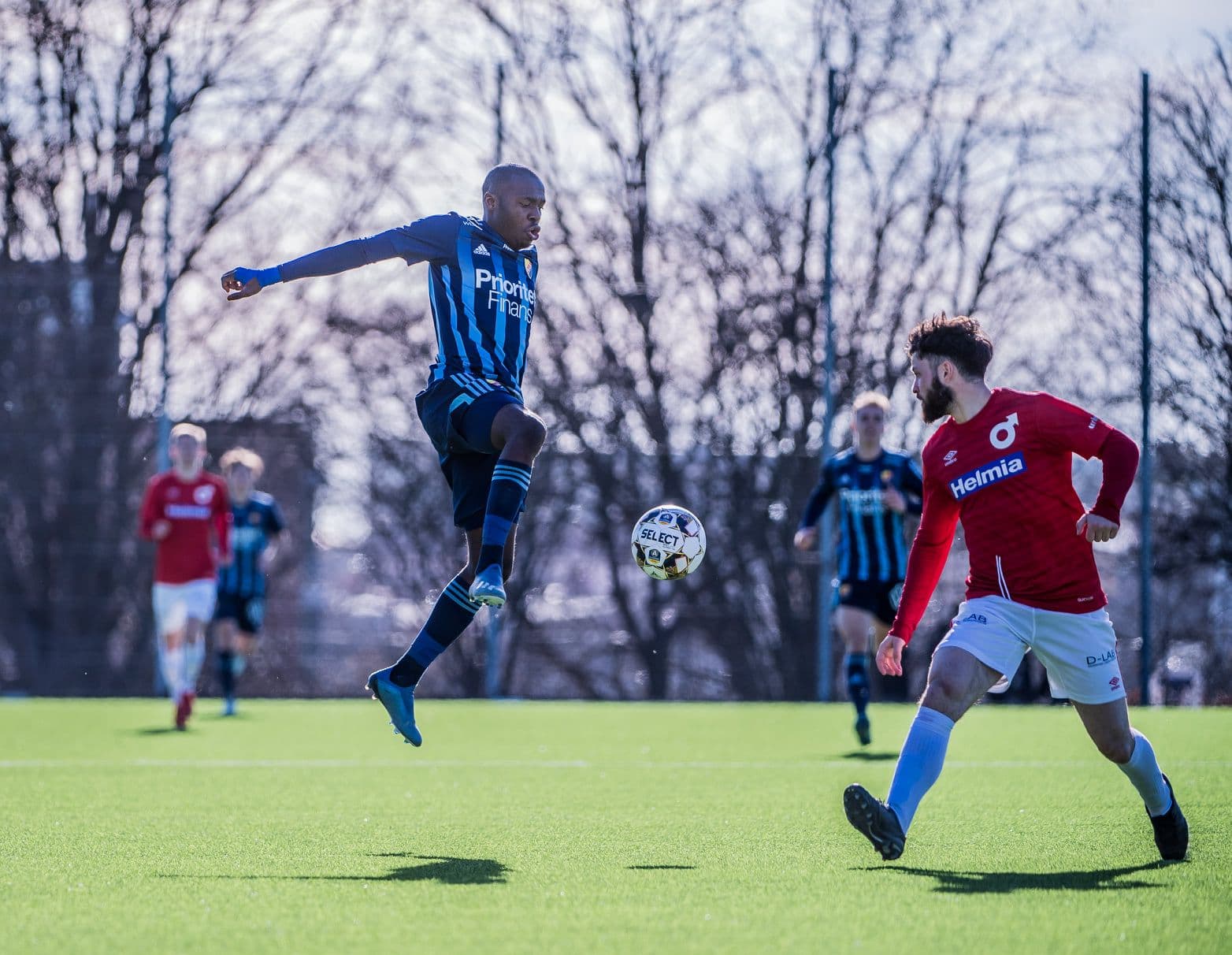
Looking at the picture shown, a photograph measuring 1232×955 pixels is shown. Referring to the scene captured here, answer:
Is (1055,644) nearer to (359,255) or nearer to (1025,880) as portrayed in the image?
(1025,880)

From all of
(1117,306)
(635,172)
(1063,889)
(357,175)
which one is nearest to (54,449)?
(357,175)

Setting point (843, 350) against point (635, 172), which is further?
point (635, 172)

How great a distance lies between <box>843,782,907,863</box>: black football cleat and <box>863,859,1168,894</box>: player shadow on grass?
12 centimetres

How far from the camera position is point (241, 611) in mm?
14125

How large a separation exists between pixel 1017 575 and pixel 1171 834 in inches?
33.0

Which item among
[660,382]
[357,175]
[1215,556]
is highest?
[357,175]

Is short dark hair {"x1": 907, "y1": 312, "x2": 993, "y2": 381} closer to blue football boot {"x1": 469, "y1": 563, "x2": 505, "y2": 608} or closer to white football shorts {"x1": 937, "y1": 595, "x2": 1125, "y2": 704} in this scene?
white football shorts {"x1": 937, "y1": 595, "x2": 1125, "y2": 704}

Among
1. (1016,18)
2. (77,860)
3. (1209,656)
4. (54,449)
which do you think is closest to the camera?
(77,860)

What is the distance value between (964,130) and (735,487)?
→ 6221 mm

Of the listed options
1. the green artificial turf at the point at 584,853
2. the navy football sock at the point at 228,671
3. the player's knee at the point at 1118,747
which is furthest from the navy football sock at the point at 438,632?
the navy football sock at the point at 228,671

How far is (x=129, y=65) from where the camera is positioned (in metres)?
19.8

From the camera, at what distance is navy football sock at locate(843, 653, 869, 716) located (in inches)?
376

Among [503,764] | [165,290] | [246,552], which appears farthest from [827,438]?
[503,764]

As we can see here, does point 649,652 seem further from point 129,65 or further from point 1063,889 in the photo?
point 1063,889
